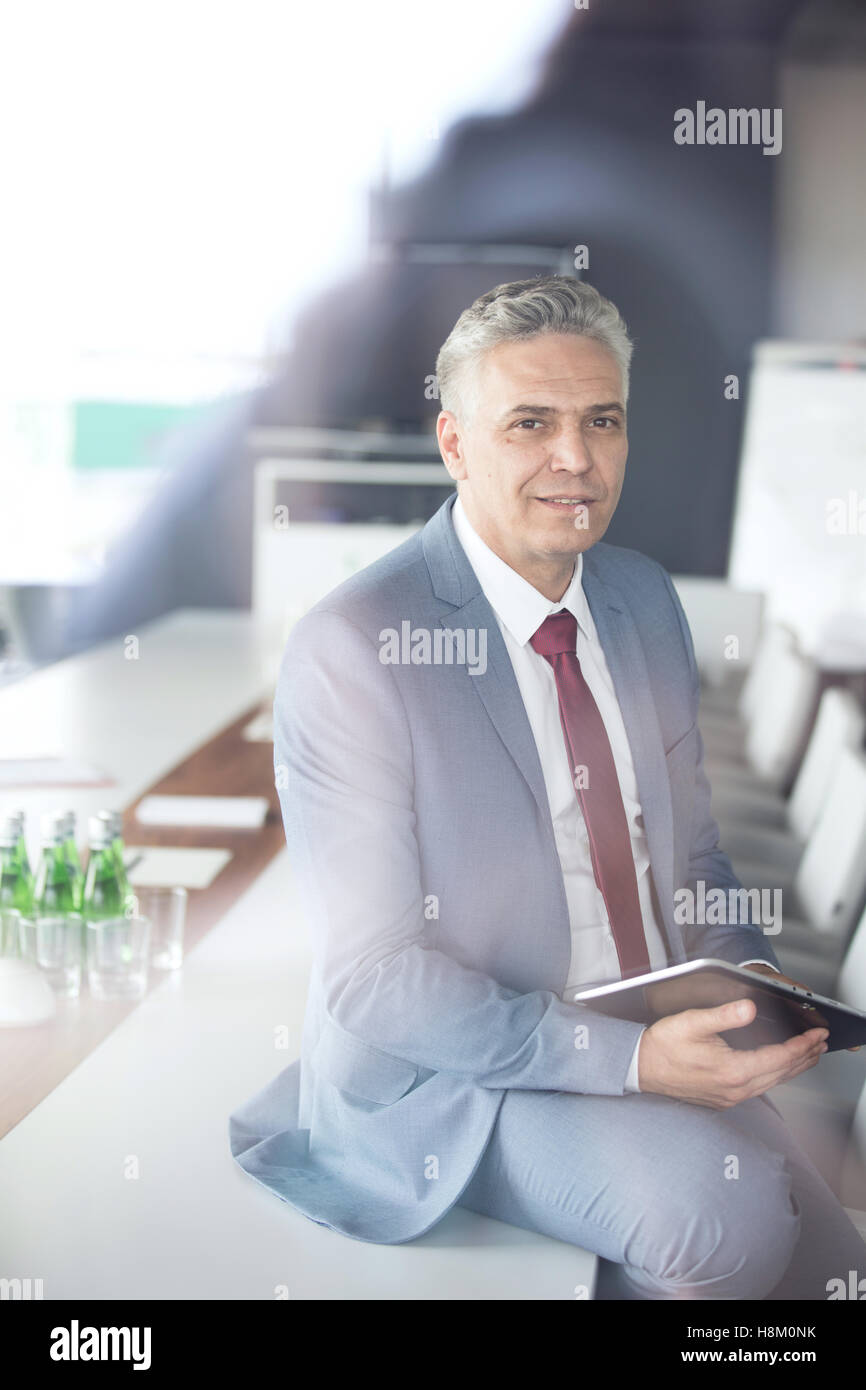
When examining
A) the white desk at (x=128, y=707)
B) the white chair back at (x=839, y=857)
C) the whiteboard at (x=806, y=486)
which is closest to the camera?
the white chair back at (x=839, y=857)

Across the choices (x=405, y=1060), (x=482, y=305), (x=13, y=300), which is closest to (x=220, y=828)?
(x=405, y=1060)

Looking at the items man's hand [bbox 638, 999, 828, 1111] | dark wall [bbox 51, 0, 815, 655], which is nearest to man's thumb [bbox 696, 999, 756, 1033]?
man's hand [bbox 638, 999, 828, 1111]

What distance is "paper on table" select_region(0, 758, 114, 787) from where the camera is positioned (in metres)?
2.55

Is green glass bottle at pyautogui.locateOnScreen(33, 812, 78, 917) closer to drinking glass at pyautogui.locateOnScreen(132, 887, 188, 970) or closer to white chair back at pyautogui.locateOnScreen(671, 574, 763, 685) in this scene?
drinking glass at pyautogui.locateOnScreen(132, 887, 188, 970)

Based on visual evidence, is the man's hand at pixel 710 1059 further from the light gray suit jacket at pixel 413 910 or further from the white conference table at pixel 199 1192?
the white conference table at pixel 199 1192

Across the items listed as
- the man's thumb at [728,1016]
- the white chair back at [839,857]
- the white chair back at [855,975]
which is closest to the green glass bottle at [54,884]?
the man's thumb at [728,1016]

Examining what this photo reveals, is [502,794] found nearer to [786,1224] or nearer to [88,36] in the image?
[786,1224]

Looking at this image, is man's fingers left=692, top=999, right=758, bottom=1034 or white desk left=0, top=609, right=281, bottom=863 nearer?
man's fingers left=692, top=999, right=758, bottom=1034

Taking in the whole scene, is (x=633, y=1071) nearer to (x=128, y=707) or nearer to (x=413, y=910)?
(x=413, y=910)

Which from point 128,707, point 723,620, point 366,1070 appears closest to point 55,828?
point 366,1070

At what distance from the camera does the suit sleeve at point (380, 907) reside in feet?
3.99

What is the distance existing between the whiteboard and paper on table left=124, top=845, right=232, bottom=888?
16.0ft

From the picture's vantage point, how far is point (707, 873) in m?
1.52

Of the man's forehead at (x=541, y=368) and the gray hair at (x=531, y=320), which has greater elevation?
the gray hair at (x=531, y=320)
